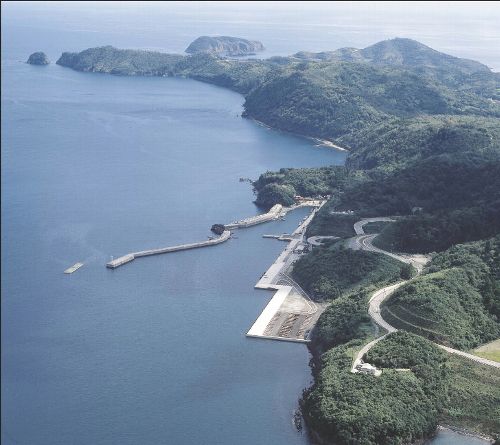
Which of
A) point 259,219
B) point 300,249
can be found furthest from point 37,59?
point 300,249

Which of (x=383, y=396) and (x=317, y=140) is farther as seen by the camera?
(x=317, y=140)

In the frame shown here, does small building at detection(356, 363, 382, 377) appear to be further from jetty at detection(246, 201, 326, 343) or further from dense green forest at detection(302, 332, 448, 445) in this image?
jetty at detection(246, 201, 326, 343)

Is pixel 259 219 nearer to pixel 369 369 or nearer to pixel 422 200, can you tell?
pixel 422 200

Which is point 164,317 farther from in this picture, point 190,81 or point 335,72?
point 190,81

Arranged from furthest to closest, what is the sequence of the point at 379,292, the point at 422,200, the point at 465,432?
1. the point at 422,200
2. the point at 379,292
3. the point at 465,432

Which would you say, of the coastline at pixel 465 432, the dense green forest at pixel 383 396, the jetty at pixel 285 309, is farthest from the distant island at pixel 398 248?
the jetty at pixel 285 309

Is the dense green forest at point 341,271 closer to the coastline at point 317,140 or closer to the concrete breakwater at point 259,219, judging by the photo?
the concrete breakwater at point 259,219
